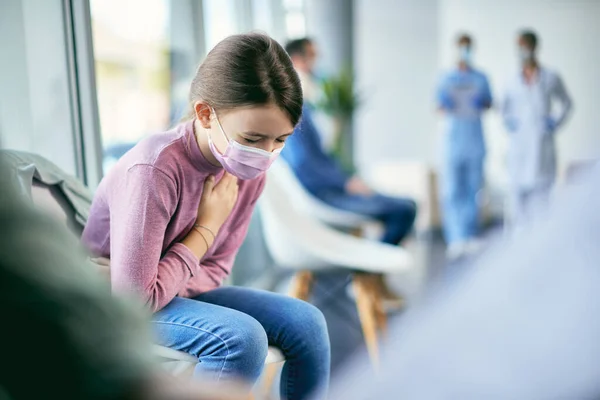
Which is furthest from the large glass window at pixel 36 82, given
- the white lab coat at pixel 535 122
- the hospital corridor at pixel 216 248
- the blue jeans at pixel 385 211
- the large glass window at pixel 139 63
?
the white lab coat at pixel 535 122

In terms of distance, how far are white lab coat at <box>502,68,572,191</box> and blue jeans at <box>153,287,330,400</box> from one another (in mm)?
→ 3404

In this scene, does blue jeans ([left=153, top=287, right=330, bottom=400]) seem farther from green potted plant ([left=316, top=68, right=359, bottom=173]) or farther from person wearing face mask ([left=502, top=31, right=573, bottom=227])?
person wearing face mask ([left=502, top=31, right=573, bottom=227])

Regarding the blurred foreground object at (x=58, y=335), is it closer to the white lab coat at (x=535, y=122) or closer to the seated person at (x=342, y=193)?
the seated person at (x=342, y=193)

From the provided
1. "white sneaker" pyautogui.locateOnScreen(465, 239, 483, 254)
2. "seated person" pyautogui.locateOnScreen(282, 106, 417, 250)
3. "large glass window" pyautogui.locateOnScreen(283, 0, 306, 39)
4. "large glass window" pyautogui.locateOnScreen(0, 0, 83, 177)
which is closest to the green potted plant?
"large glass window" pyautogui.locateOnScreen(283, 0, 306, 39)

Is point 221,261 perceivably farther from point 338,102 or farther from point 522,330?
point 338,102

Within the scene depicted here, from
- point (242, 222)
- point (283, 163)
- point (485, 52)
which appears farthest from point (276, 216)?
point (485, 52)

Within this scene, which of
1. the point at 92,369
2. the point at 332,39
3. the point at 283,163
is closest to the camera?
the point at 92,369

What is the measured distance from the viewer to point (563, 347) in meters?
0.49

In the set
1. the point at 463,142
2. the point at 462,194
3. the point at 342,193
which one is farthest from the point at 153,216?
the point at 462,194

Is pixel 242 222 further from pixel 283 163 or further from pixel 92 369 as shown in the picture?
pixel 283 163

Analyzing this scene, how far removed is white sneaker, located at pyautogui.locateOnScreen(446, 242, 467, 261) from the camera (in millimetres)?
4023

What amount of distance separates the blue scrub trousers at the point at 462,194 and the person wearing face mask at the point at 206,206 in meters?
3.34

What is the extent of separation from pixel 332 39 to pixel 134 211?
412 cm

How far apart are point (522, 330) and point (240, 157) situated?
0.62 m
